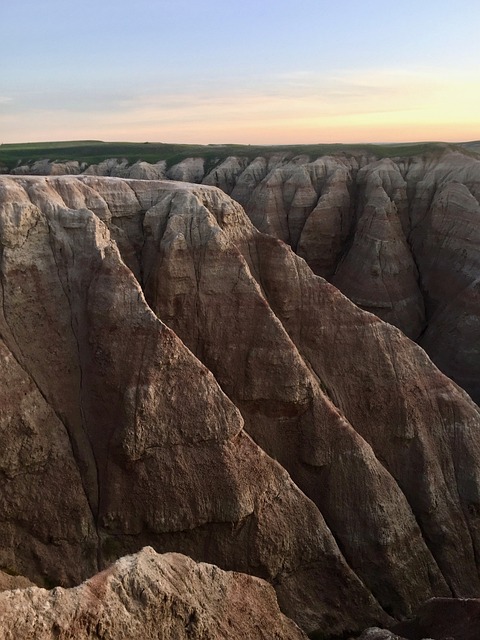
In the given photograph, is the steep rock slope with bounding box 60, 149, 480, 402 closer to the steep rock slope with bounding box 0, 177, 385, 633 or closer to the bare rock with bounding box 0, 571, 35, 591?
the steep rock slope with bounding box 0, 177, 385, 633

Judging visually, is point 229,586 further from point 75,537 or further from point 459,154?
point 459,154

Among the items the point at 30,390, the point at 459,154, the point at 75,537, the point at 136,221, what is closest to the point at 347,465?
the point at 75,537

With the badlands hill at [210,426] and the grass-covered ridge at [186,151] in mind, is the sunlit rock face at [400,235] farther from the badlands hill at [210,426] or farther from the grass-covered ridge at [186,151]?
the badlands hill at [210,426]

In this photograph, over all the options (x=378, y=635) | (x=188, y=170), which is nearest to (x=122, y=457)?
(x=378, y=635)

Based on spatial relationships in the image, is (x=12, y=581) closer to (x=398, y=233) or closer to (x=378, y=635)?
(x=378, y=635)

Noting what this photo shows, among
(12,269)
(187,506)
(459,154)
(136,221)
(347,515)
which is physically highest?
(459,154)

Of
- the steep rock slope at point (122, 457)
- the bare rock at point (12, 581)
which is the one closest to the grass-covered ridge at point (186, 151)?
the steep rock slope at point (122, 457)
